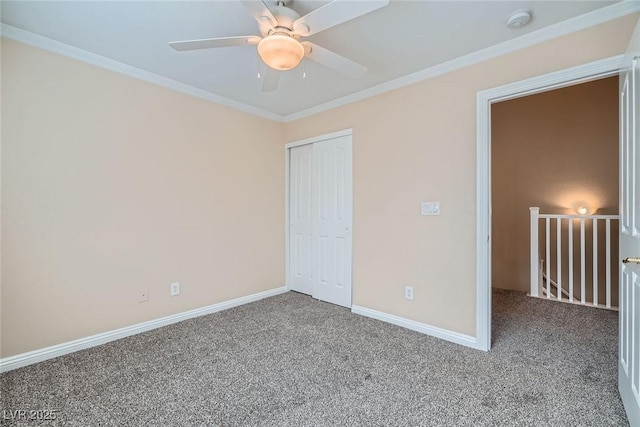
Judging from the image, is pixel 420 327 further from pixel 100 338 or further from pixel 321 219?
pixel 100 338

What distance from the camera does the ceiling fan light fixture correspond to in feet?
5.13

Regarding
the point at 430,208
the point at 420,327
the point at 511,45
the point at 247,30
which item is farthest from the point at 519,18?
the point at 420,327

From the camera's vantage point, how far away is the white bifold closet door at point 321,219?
3354mm

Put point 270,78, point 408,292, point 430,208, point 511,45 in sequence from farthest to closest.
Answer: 1. point 408,292
2. point 430,208
3. point 511,45
4. point 270,78

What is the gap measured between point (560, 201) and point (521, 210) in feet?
1.56

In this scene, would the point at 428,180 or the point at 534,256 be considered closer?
the point at 428,180

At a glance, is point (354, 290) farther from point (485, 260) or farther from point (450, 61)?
point (450, 61)

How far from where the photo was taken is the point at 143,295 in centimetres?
269

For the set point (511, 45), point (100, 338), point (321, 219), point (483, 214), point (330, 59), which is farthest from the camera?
point (321, 219)

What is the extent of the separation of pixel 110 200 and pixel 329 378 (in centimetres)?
230

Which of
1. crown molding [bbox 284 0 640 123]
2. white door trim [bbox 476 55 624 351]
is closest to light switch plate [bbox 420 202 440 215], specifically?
white door trim [bbox 476 55 624 351]

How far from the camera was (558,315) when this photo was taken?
9.79 ft

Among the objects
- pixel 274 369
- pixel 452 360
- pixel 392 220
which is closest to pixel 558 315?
pixel 452 360

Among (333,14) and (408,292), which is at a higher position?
(333,14)
